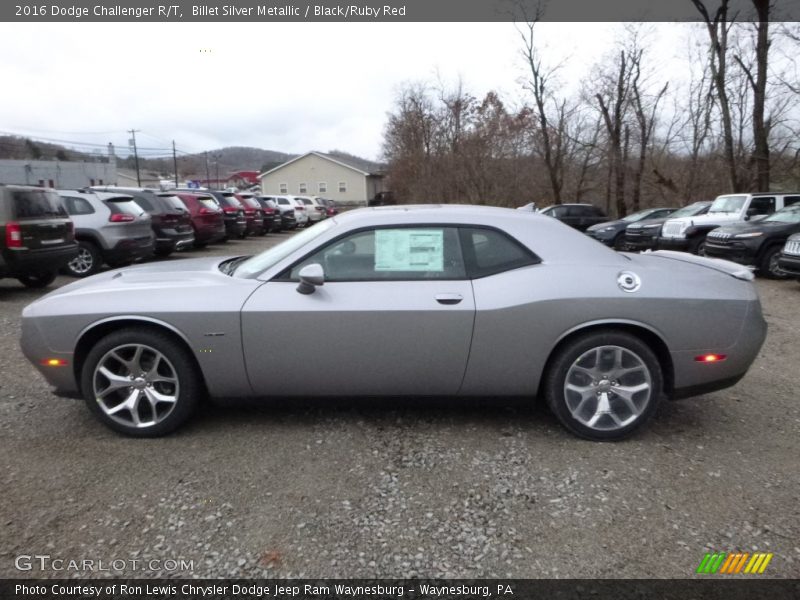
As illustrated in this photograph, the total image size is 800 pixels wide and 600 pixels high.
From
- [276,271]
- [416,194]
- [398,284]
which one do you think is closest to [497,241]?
[398,284]

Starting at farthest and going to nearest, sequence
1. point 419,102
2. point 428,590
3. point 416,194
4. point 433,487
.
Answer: point 419,102
point 416,194
point 433,487
point 428,590

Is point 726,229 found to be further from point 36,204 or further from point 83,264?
point 83,264

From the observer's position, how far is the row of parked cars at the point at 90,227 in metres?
6.97

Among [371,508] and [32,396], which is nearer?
[371,508]

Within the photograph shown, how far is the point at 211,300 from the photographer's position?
10.5ft

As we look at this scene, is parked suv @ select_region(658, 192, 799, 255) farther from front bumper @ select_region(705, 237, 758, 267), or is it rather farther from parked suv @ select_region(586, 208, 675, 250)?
parked suv @ select_region(586, 208, 675, 250)

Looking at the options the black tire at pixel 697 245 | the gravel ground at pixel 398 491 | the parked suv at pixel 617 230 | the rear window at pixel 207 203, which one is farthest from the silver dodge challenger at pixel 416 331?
the parked suv at pixel 617 230

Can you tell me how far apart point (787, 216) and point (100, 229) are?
1326 cm

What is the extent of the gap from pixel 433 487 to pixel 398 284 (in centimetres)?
121

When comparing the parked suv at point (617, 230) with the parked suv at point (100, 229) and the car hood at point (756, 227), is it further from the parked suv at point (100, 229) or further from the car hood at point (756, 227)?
the parked suv at point (100, 229)

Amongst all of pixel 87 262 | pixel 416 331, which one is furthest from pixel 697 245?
pixel 87 262

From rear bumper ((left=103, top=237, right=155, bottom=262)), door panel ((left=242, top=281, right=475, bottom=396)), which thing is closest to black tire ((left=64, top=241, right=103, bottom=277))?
rear bumper ((left=103, top=237, right=155, bottom=262))

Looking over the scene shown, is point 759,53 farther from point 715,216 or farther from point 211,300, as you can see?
point 211,300

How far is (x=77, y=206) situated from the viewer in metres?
9.43
